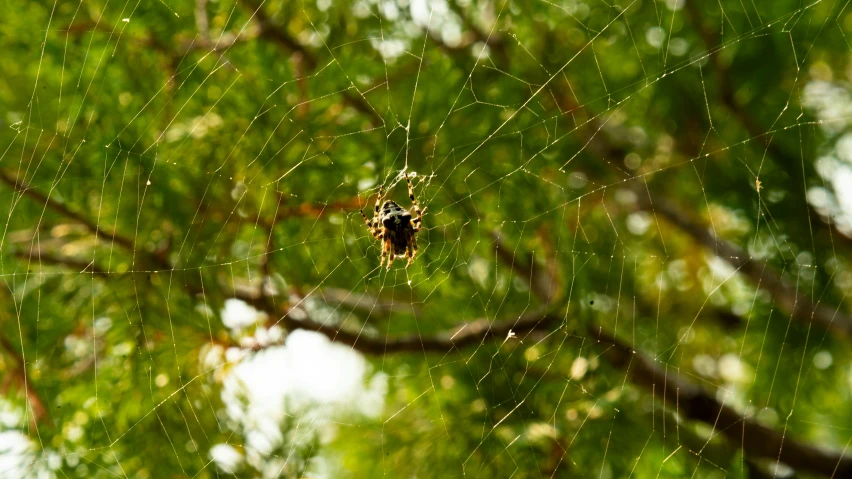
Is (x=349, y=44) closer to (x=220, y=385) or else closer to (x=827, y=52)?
(x=220, y=385)

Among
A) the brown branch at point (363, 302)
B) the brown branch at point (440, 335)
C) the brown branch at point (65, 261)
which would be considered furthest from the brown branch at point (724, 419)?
the brown branch at point (65, 261)

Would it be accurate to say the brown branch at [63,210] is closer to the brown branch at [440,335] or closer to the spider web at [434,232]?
the spider web at [434,232]

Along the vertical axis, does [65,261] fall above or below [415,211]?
below

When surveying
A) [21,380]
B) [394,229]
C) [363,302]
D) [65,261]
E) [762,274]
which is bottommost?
[21,380]

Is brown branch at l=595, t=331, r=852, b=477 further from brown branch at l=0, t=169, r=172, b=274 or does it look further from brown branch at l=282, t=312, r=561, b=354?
brown branch at l=0, t=169, r=172, b=274

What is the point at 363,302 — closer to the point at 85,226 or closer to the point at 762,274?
the point at 85,226

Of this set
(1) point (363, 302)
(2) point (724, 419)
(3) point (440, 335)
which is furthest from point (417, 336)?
(2) point (724, 419)

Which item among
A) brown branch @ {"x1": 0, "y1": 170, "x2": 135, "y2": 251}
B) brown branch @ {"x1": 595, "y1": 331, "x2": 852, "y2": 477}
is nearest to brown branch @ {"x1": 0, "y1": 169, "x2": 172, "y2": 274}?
brown branch @ {"x1": 0, "y1": 170, "x2": 135, "y2": 251}

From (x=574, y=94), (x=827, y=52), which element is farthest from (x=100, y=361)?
(x=827, y=52)
